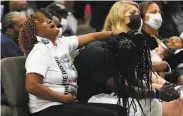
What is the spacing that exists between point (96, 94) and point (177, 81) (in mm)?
1334

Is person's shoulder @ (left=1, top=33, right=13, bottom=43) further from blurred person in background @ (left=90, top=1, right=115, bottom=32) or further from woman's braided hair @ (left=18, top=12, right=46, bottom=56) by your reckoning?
blurred person in background @ (left=90, top=1, right=115, bottom=32)

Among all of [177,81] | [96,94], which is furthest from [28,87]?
[177,81]

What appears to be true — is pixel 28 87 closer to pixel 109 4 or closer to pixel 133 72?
pixel 133 72

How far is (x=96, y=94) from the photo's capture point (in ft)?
10.1

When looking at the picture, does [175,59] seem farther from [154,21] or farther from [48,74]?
[48,74]

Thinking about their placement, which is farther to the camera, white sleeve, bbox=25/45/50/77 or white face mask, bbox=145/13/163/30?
white face mask, bbox=145/13/163/30

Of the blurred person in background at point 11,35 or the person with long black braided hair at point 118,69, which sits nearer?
the person with long black braided hair at point 118,69

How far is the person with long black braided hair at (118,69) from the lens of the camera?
115 inches

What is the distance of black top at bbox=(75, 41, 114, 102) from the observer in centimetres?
291

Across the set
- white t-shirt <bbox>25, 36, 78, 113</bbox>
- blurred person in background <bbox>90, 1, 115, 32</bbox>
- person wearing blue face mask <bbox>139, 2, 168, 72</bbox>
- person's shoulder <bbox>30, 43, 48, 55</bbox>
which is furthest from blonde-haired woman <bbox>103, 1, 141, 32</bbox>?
blurred person in background <bbox>90, 1, 115, 32</bbox>

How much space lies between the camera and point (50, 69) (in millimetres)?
2922

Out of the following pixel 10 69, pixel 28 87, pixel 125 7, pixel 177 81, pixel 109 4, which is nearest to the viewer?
pixel 28 87

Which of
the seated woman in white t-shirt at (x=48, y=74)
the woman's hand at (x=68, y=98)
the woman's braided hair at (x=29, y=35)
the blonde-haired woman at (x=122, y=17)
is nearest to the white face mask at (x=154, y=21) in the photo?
the blonde-haired woman at (x=122, y=17)

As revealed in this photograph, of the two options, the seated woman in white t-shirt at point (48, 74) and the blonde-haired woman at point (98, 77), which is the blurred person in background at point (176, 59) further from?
the seated woman in white t-shirt at point (48, 74)
